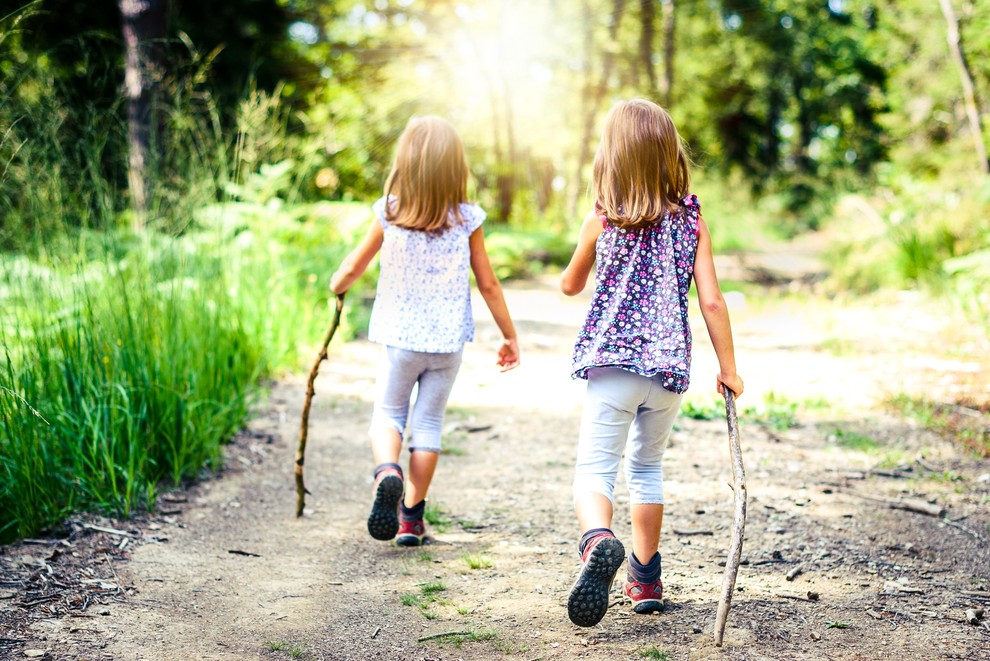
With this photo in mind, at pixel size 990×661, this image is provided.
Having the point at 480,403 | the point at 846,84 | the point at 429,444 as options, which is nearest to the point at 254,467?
the point at 429,444

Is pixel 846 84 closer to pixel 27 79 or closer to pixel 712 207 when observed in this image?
pixel 712 207

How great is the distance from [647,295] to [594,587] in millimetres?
888

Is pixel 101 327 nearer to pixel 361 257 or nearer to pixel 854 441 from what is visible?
pixel 361 257

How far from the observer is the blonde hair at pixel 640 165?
2541 mm

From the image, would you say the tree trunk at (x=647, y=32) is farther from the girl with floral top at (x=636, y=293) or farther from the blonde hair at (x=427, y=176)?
the girl with floral top at (x=636, y=293)

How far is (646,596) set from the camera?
106 inches

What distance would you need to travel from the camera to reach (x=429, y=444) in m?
3.32

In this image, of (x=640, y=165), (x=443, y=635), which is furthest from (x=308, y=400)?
(x=640, y=165)

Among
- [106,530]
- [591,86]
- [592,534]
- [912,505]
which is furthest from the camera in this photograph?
[591,86]

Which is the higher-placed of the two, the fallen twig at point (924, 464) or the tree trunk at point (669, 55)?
the tree trunk at point (669, 55)

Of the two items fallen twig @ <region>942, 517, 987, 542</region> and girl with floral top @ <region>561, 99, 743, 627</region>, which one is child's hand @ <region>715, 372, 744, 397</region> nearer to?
girl with floral top @ <region>561, 99, 743, 627</region>

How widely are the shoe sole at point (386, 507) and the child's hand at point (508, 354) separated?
0.61 metres

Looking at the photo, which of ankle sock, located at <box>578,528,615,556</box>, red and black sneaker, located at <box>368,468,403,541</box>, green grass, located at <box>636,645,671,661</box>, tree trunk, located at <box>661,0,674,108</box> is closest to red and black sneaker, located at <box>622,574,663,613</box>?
green grass, located at <box>636,645,671,661</box>

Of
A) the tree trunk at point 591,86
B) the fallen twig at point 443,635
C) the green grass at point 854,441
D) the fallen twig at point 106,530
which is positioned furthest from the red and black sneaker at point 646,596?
the tree trunk at point 591,86
